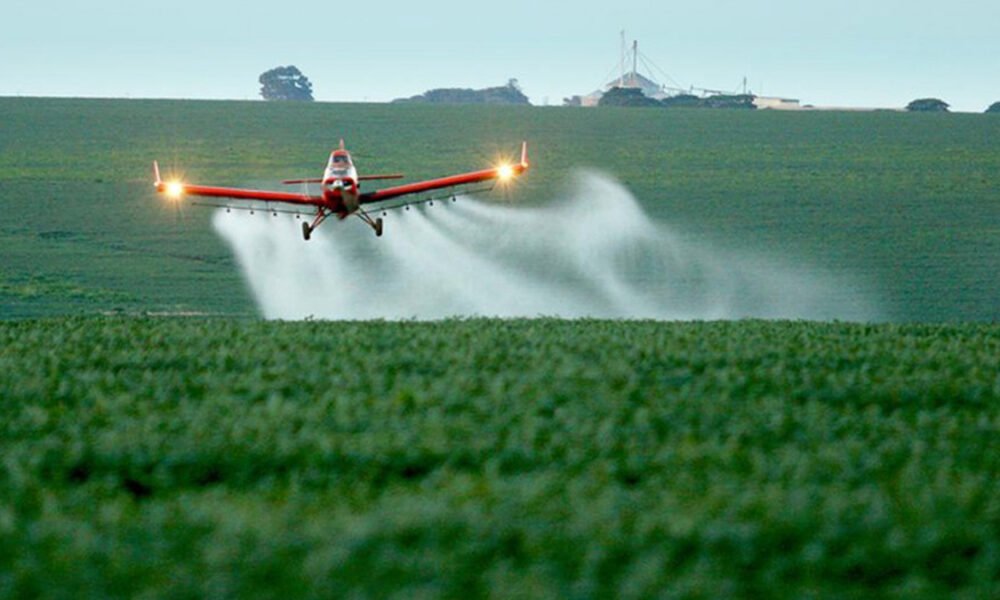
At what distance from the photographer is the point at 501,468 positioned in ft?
73.5

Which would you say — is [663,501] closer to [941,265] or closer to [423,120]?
[941,265]

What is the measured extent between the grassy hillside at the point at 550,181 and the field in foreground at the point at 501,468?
162 feet

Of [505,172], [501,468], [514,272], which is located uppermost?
[505,172]

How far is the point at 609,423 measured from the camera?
25.1 metres

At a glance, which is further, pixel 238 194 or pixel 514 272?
pixel 514 272

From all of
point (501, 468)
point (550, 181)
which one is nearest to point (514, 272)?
point (550, 181)

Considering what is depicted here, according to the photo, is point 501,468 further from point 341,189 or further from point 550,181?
point 550,181

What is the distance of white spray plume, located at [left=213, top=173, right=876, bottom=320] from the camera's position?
84562 millimetres

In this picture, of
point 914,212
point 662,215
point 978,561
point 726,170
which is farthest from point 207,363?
point 726,170

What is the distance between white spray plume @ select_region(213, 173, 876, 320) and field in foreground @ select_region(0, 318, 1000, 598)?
44.7 metres

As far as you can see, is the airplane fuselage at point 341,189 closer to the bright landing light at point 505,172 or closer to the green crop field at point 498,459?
the bright landing light at point 505,172

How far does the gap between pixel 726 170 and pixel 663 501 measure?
410ft

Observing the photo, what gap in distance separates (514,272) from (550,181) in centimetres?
3745

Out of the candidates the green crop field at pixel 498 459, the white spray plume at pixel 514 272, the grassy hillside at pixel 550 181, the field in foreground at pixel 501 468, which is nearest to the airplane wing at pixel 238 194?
the green crop field at pixel 498 459
